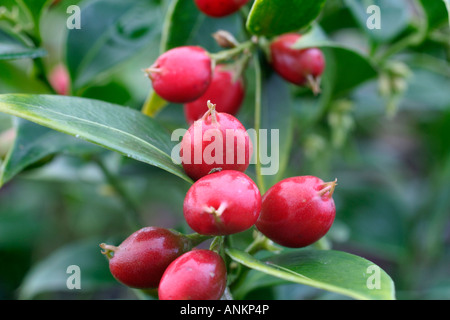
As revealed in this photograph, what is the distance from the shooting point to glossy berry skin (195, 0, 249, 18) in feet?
2.66

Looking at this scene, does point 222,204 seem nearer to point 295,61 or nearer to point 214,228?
point 214,228

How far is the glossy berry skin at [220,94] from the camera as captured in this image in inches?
32.5

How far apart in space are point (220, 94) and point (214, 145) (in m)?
0.25

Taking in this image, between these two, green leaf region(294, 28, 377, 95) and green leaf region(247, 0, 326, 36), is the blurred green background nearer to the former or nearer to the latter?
green leaf region(294, 28, 377, 95)

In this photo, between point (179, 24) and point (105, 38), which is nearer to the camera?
point (179, 24)

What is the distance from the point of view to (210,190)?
555mm

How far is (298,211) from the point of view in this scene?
2.01ft

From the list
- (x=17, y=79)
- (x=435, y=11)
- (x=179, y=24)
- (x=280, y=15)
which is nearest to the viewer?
(x=280, y=15)

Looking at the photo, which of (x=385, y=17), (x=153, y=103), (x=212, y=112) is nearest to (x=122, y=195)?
(x=153, y=103)

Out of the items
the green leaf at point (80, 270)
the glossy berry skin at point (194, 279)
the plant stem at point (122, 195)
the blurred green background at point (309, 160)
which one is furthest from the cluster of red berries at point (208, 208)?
the green leaf at point (80, 270)

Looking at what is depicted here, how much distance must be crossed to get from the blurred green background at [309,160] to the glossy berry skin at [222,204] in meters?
0.33

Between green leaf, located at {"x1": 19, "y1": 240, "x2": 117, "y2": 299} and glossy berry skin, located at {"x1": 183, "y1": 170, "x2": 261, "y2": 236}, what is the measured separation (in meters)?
0.72

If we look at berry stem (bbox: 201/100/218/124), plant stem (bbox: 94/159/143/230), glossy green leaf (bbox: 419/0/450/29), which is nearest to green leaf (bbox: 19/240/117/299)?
plant stem (bbox: 94/159/143/230)

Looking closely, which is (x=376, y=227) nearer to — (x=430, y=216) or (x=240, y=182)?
(x=430, y=216)
